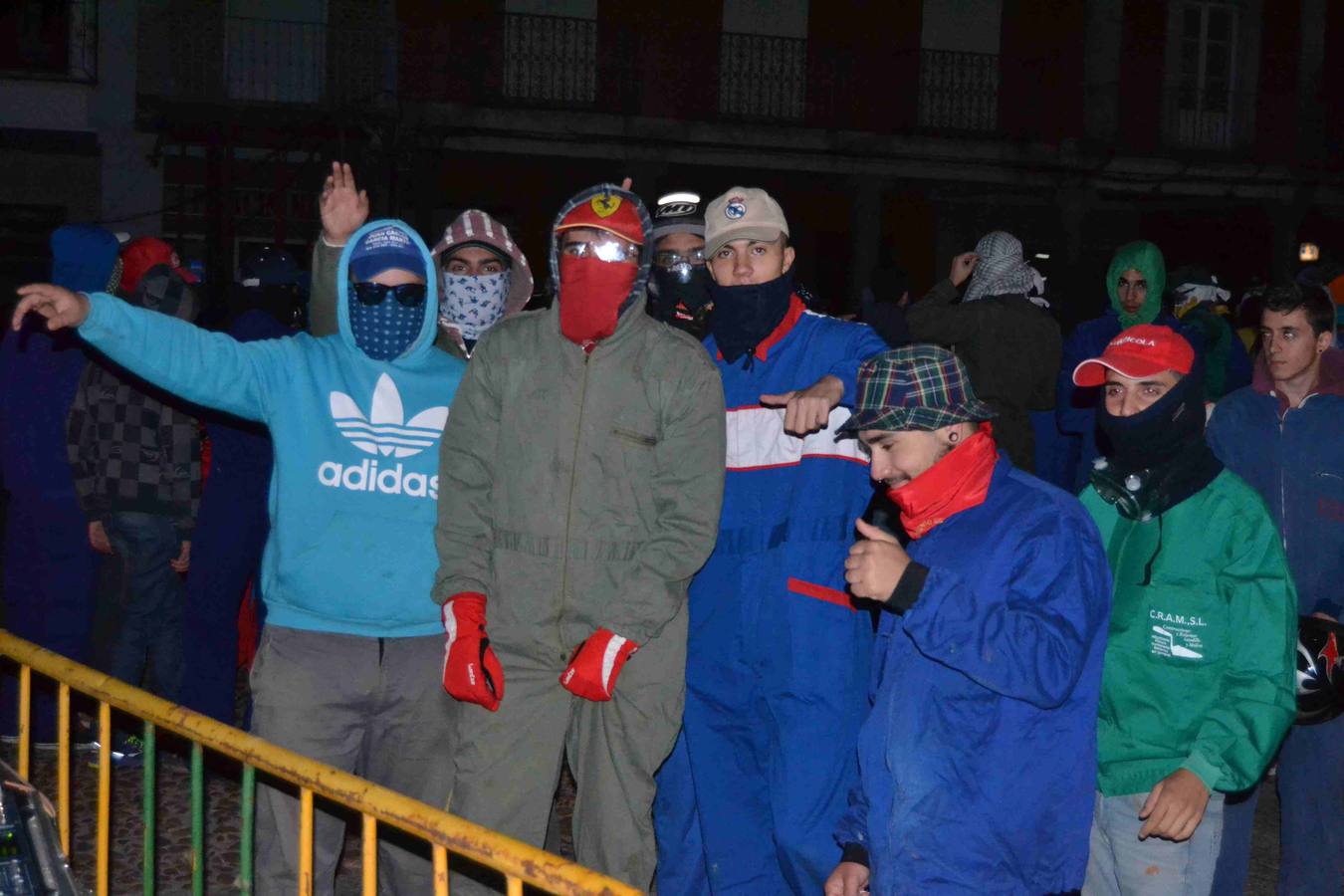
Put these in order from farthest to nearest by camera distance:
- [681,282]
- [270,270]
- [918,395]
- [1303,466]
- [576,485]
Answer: [270,270], [681,282], [1303,466], [576,485], [918,395]

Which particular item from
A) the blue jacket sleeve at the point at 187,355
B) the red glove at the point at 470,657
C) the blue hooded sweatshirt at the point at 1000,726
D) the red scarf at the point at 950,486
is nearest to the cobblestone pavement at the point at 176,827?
the blue jacket sleeve at the point at 187,355

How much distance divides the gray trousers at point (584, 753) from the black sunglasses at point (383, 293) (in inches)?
40.4

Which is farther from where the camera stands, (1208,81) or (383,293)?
(1208,81)

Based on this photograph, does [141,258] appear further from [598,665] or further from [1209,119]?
[1209,119]

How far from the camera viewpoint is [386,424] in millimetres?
4012

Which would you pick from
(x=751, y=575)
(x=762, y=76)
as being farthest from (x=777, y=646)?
(x=762, y=76)

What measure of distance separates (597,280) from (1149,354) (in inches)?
57.6

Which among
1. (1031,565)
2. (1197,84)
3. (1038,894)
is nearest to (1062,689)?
(1031,565)

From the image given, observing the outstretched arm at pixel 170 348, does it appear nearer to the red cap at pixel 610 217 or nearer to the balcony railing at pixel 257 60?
the red cap at pixel 610 217

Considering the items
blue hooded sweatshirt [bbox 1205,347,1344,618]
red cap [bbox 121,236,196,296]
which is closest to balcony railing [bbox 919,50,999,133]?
red cap [bbox 121,236,196,296]

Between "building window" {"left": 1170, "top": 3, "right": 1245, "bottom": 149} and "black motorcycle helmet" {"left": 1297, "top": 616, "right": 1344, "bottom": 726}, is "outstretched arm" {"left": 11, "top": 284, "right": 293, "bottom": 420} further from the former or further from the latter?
"building window" {"left": 1170, "top": 3, "right": 1245, "bottom": 149}

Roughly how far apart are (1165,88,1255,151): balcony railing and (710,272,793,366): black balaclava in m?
22.9

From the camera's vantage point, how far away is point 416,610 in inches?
156

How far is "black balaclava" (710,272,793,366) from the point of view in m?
4.36
